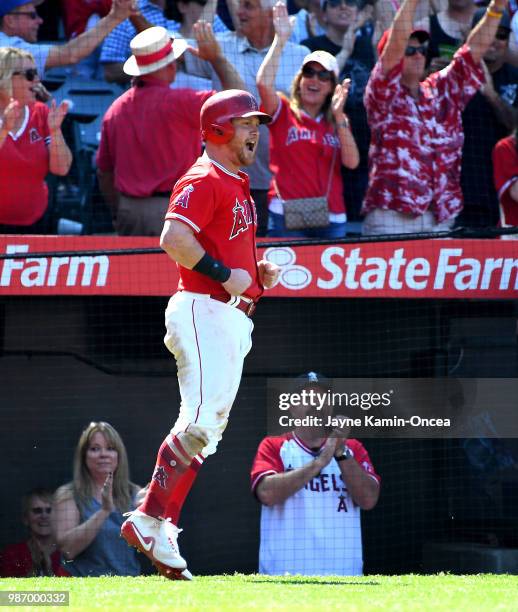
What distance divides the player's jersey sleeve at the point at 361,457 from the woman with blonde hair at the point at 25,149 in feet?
8.12

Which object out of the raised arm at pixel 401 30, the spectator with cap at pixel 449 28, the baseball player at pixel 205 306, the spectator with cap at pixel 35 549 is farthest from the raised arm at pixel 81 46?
the baseball player at pixel 205 306

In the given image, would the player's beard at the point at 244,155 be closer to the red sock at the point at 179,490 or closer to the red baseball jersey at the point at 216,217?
the red baseball jersey at the point at 216,217

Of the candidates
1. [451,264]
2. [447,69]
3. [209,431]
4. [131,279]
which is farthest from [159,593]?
[447,69]

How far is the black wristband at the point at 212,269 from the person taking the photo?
15.9ft

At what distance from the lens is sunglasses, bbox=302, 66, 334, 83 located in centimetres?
794

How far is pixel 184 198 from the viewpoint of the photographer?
490 centimetres

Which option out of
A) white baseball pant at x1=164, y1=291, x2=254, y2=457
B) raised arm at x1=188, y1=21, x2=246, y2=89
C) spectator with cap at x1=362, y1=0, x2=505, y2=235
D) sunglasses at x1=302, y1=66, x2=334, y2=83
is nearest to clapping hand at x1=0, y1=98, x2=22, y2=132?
raised arm at x1=188, y1=21, x2=246, y2=89

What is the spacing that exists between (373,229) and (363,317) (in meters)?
0.65

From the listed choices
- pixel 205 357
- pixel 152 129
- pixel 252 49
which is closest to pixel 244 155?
pixel 205 357

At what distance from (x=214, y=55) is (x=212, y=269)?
3.33m

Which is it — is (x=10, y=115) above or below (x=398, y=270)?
above

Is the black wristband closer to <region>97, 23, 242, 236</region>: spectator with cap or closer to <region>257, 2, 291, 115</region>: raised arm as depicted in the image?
<region>97, 23, 242, 236</region>: spectator with cap

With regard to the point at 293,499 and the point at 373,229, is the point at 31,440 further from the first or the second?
the point at 373,229

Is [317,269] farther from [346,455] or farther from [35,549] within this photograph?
[35,549]
